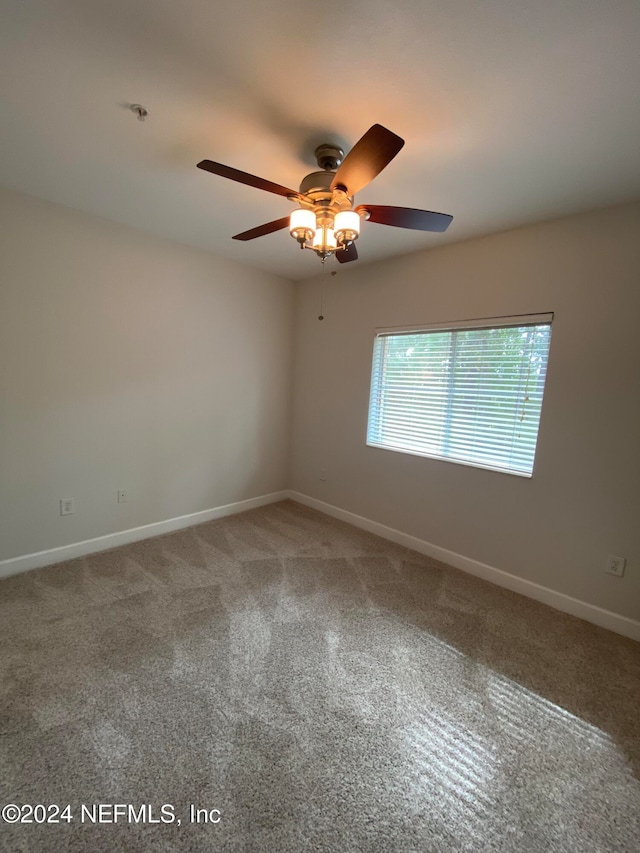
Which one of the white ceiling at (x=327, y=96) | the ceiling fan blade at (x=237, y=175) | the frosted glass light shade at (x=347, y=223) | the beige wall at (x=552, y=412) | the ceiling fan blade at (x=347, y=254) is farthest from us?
the beige wall at (x=552, y=412)

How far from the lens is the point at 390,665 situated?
1808mm

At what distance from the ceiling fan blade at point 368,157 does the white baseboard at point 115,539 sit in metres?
2.85

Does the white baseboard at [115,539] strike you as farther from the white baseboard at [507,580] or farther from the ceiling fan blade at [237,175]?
the ceiling fan blade at [237,175]

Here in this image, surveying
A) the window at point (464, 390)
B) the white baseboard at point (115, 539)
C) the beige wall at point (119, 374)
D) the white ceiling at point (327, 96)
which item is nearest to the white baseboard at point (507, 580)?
the window at point (464, 390)

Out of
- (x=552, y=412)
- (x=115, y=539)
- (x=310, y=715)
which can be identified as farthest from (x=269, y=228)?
(x=115, y=539)

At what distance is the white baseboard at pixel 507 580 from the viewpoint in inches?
84.8

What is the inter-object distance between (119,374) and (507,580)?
10.6 ft

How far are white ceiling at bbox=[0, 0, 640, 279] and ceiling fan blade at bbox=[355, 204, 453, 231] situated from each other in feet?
1.08

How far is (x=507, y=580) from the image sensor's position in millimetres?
2559

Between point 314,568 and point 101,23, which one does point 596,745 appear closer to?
point 314,568

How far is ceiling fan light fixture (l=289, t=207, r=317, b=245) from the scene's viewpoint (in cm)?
153

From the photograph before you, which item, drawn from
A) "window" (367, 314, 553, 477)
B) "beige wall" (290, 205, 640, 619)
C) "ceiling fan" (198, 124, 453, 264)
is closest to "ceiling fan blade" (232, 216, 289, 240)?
"ceiling fan" (198, 124, 453, 264)

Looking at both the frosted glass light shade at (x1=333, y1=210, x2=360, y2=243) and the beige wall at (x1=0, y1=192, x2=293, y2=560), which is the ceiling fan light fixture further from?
the beige wall at (x1=0, y1=192, x2=293, y2=560)

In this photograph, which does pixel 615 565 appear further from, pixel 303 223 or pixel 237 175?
pixel 237 175
